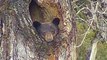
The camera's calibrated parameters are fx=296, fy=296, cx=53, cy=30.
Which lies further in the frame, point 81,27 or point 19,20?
point 81,27

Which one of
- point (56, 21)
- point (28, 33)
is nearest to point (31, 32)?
point (28, 33)

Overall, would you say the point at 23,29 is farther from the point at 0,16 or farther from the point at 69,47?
the point at 69,47

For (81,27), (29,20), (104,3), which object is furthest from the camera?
(81,27)

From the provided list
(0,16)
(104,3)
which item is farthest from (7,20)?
(104,3)

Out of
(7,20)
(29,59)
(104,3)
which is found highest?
(7,20)

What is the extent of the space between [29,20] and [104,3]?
464 centimetres

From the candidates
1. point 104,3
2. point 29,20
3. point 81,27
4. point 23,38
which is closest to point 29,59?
point 23,38

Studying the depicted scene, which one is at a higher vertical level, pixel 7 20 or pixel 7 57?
pixel 7 20

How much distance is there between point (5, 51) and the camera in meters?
1.99

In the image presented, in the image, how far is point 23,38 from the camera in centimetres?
195

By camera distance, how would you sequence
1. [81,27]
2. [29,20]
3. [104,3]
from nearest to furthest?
[29,20], [104,3], [81,27]

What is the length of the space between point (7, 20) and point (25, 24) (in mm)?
137

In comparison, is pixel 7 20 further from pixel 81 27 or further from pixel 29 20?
pixel 81 27

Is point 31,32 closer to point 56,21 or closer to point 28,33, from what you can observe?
point 28,33
